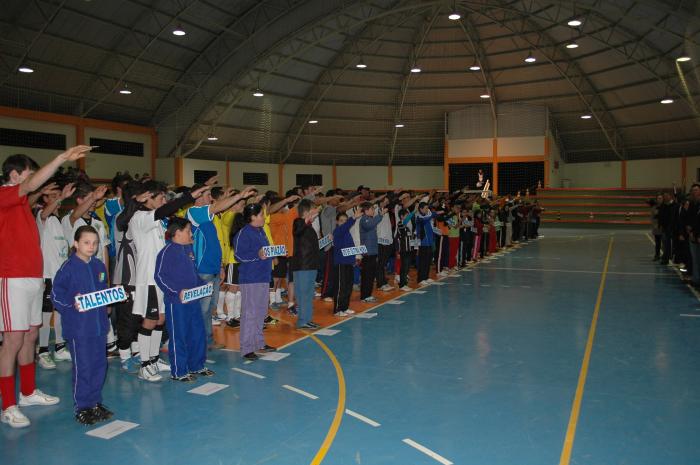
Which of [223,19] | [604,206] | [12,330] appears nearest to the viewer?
[12,330]

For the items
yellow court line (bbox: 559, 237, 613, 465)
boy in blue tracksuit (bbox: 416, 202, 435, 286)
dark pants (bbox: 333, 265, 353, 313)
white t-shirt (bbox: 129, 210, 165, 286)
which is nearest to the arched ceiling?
boy in blue tracksuit (bbox: 416, 202, 435, 286)

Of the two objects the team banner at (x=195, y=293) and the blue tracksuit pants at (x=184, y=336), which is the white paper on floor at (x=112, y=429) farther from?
the team banner at (x=195, y=293)

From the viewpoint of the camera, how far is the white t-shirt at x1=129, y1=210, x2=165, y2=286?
5570mm

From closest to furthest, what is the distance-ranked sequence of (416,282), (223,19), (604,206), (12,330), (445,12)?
(12,330), (416,282), (223,19), (445,12), (604,206)

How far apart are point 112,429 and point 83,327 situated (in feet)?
2.70

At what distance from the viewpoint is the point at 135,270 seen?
5891mm

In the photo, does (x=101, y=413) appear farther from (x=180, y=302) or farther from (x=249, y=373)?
(x=249, y=373)

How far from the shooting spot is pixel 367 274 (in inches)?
396

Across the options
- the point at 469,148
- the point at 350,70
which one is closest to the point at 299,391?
the point at 350,70

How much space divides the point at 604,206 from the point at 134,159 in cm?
2640

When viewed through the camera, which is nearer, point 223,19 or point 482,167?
point 223,19

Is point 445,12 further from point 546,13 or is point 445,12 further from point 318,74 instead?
point 318,74

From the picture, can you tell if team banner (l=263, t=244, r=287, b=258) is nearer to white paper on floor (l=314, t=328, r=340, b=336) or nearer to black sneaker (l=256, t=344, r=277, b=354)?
black sneaker (l=256, t=344, r=277, b=354)

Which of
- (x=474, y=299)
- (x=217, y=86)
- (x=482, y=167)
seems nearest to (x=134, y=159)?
(x=217, y=86)
